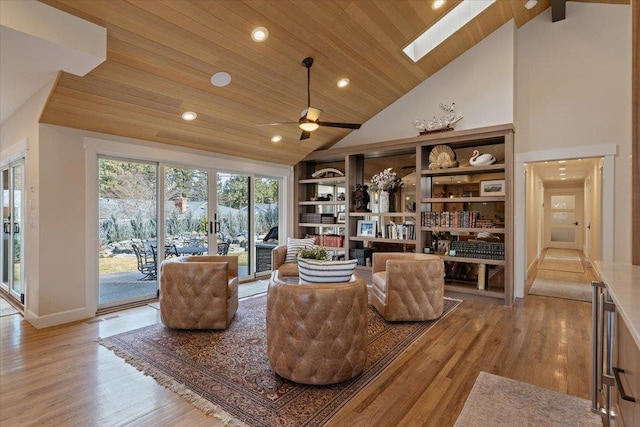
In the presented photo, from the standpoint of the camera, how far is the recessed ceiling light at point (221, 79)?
3789mm

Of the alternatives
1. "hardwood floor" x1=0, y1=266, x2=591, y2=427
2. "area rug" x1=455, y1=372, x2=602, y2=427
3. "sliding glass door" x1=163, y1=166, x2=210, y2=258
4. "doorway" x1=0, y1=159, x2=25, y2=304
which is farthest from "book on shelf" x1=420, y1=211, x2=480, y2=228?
"doorway" x1=0, y1=159, x2=25, y2=304

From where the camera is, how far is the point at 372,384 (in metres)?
2.45

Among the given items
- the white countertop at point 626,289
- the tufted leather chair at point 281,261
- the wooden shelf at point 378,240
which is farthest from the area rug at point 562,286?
the tufted leather chair at point 281,261

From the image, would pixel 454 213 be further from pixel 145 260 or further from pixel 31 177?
pixel 31 177

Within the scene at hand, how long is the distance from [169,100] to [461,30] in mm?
4215

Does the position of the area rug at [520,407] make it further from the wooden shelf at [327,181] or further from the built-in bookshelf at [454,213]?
the wooden shelf at [327,181]

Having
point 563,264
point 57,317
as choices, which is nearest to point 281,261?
point 57,317

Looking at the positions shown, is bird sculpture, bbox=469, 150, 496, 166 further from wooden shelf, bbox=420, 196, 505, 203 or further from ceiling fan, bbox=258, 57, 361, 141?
ceiling fan, bbox=258, 57, 361, 141

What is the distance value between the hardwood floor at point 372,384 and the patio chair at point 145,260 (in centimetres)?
85

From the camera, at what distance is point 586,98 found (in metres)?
4.65

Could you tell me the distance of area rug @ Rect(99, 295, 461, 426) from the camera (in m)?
2.12

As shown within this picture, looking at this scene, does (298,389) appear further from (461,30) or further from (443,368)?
(461,30)

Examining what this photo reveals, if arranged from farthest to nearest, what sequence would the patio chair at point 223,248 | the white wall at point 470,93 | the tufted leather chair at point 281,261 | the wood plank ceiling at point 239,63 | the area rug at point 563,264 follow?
the area rug at point 563,264, the patio chair at point 223,248, the tufted leather chair at point 281,261, the white wall at point 470,93, the wood plank ceiling at point 239,63

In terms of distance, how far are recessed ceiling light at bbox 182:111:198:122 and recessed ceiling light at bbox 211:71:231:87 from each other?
0.61 m
